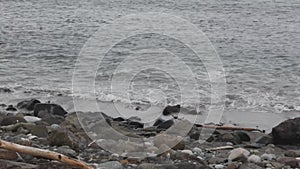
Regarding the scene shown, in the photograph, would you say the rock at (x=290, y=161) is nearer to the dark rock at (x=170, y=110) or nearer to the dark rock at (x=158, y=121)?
the dark rock at (x=158, y=121)

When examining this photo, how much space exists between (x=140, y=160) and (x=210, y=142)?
2467 millimetres

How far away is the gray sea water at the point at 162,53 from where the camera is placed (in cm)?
1465

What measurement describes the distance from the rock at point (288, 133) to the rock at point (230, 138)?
66 centimetres

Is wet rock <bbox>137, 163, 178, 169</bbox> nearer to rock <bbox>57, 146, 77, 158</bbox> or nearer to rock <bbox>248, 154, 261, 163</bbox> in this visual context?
rock <bbox>57, 146, 77, 158</bbox>

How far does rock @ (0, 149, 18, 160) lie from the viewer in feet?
23.1

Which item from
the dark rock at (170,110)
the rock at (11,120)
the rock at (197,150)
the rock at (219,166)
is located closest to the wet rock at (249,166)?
the rock at (219,166)

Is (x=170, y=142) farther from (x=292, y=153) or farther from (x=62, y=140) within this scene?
(x=292, y=153)

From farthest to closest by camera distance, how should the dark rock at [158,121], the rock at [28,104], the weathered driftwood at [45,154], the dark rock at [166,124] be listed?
the rock at [28,104]
the dark rock at [158,121]
the dark rock at [166,124]
the weathered driftwood at [45,154]

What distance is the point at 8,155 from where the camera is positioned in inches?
279

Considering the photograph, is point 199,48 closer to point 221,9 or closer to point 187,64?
point 187,64

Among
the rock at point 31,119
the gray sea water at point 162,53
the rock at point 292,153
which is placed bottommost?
the rock at point 292,153

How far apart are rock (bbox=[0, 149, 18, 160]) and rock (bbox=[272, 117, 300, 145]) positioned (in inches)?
199

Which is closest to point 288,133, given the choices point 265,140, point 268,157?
point 265,140

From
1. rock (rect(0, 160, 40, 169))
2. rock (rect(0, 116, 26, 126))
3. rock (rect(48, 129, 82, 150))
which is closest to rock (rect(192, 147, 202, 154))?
rock (rect(48, 129, 82, 150))
